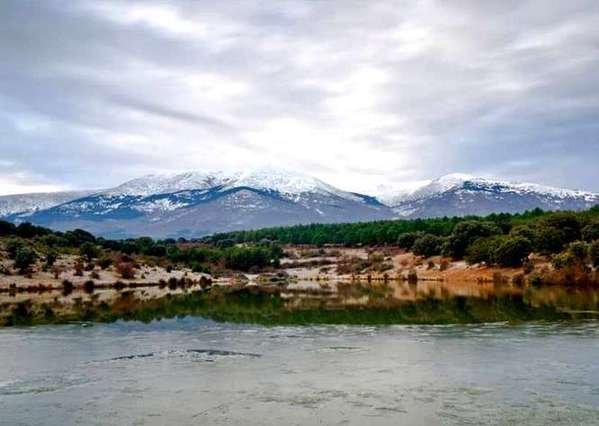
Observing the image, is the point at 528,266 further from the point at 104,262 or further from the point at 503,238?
the point at 104,262

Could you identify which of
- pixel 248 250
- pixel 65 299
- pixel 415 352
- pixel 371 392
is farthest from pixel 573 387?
pixel 248 250

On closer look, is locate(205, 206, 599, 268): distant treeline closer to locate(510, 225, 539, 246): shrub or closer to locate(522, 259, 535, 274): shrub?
locate(510, 225, 539, 246): shrub

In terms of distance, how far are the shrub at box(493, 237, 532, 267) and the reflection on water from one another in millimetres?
16693

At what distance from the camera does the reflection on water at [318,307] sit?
155 feet

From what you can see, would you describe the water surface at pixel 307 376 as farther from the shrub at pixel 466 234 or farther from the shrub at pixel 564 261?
the shrub at pixel 466 234

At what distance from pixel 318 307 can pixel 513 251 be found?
143 ft

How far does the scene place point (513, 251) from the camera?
9256 cm

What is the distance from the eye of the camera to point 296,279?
12369 cm

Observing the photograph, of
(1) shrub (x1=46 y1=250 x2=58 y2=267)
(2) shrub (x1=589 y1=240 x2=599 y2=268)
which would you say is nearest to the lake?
(2) shrub (x1=589 y1=240 x2=599 y2=268)

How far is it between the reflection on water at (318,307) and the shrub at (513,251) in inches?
657

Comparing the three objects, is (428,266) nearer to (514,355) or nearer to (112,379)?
(514,355)

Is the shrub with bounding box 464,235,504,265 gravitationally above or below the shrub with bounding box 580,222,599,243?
below

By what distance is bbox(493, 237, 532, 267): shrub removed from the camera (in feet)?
302

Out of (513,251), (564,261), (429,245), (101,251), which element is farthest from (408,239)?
(101,251)
